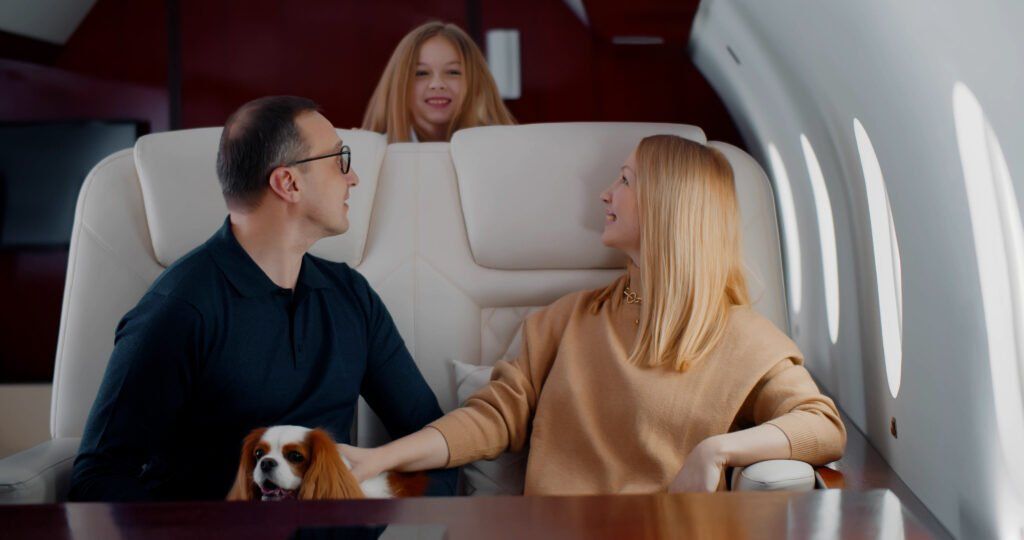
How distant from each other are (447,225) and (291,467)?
0.83 meters

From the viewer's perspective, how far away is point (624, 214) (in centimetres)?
224

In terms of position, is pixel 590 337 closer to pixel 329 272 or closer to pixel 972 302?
pixel 329 272

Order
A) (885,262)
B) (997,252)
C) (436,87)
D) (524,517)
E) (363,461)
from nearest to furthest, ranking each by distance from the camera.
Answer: (524,517)
(997,252)
(363,461)
(885,262)
(436,87)

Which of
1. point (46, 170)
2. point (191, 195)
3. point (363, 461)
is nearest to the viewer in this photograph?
point (363, 461)

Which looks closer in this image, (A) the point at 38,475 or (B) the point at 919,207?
(A) the point at 38,475

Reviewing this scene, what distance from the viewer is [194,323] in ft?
6.64

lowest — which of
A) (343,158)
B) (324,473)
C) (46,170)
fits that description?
(324,473)

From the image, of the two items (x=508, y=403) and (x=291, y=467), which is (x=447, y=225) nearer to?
(x=508, y=403)

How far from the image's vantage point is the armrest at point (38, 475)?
6.12 ft

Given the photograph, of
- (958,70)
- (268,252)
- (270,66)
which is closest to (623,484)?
(268,252)

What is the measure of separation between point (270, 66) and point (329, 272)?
11.8 feet

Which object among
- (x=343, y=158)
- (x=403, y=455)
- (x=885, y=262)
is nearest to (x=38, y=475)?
(x=403, y=455)

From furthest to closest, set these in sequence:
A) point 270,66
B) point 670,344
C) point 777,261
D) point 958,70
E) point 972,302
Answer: point 270,66
point 777,261
point 670,344
point 972,302
point 958,70

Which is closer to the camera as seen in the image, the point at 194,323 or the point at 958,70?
the point at 958,70
